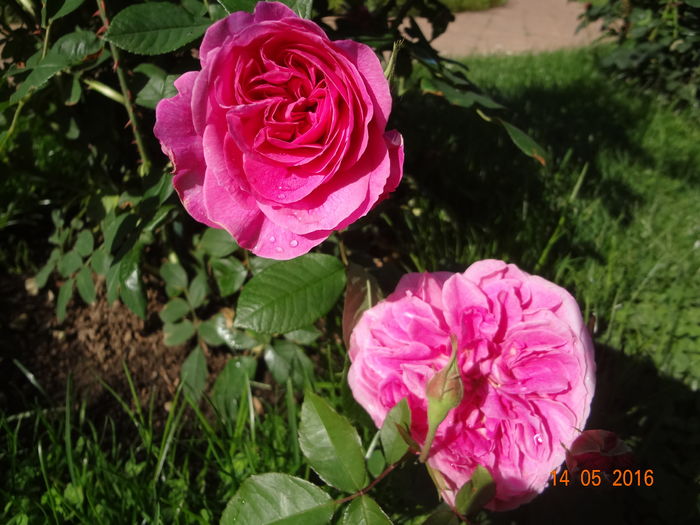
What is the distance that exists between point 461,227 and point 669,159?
4.43 feet

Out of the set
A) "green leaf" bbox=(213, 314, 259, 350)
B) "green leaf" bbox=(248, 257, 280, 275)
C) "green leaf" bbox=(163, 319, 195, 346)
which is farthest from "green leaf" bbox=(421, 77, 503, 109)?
"green leaf" bbox=(163, 319, 195, 346)

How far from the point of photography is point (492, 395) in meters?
0.58

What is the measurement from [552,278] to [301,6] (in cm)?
108

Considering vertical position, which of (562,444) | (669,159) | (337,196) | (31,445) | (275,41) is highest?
(275,41)

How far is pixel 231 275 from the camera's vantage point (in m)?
1.03

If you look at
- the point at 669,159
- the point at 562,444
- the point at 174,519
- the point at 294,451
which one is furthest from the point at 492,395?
the point at 669,159

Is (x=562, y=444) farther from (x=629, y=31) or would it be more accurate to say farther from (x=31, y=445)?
(x=629, y=31)

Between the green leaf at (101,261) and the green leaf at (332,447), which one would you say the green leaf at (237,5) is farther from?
Result: the green leaf at (101,261)

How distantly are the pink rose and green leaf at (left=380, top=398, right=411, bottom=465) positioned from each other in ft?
0.61

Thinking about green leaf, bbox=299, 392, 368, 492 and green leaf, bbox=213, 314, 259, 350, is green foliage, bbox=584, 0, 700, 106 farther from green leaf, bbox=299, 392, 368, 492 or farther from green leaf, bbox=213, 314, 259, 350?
green leaf, bbox=299, 392, 368, 492

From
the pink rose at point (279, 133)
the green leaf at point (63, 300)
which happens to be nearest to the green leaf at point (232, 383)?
the green leaf at point (63, 300)

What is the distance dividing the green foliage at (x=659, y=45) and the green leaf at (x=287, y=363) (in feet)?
8.21

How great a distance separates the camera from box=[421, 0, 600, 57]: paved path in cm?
527
